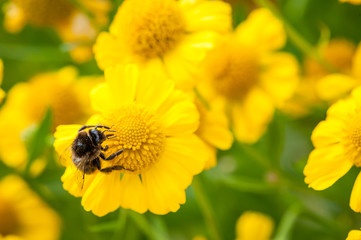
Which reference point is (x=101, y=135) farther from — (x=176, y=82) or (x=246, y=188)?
(x=246, y=188)

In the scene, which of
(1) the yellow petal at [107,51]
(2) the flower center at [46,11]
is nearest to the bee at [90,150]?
(1) the yellow petal at [107,51]

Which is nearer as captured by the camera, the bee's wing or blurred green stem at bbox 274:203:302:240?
the bee's wing

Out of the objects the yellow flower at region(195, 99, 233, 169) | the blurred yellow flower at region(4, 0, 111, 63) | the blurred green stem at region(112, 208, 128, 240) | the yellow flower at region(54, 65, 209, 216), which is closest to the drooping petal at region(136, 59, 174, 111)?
the yellow flower at region(54, 65, 209, 216)

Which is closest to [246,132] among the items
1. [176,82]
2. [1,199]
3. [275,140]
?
[275,140]

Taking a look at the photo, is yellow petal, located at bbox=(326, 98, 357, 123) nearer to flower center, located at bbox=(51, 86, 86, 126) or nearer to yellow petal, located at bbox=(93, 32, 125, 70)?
yellow petal, located at bbox=(93, 32, 125, 70)

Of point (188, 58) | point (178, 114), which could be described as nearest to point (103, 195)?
point (178, 114)

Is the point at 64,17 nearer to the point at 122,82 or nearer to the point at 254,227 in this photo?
the point at 122,82
